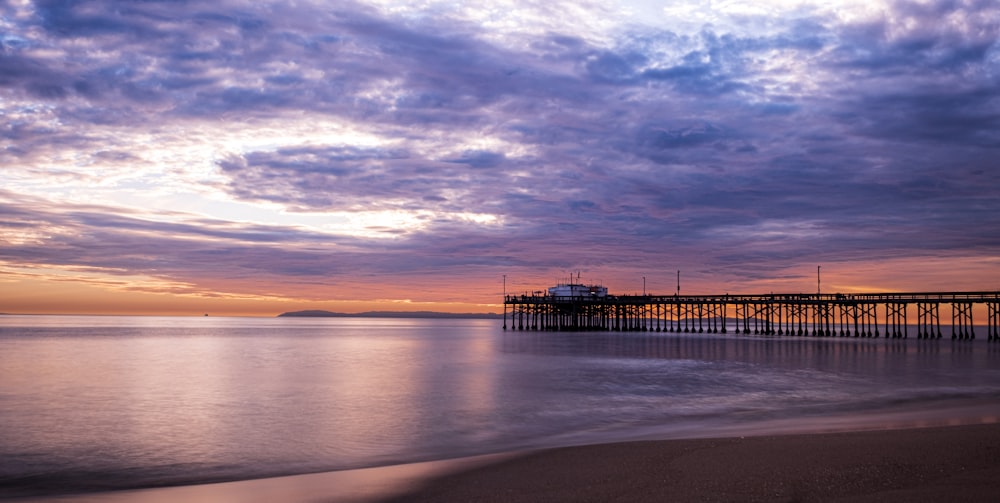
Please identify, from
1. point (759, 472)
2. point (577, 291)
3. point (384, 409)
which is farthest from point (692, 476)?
point (577, 291)

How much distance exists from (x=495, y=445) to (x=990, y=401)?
1443 cm

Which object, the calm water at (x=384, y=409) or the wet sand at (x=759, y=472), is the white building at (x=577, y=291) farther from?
the wet sand at (x=759, y=472)

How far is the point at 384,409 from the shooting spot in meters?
19.5

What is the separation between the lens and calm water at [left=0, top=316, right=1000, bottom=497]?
41.8 feet

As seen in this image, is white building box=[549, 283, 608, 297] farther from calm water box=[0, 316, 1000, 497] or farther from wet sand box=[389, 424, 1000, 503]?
wet sand box=[389, 424, 1000, 503]

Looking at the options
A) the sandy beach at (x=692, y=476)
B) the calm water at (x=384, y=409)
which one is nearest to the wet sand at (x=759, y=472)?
the sandy beach at (x=692, y=476)

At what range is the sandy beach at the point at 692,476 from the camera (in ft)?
24.5

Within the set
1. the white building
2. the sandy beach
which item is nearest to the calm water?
the sandy beach

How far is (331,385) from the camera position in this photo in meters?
26.0

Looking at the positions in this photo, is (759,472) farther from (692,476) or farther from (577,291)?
(577,291)

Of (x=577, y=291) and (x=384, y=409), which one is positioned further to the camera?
(x=577, y=291)

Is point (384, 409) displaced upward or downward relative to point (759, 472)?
downward

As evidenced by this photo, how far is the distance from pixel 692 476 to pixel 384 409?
12.4 metres

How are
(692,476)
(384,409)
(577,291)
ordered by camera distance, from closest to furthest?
(692,476) → (384,409) → (577,291)
